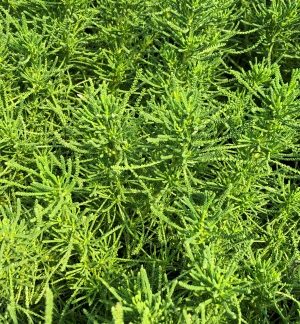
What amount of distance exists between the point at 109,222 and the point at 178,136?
45 cm

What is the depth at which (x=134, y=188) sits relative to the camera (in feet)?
5.81

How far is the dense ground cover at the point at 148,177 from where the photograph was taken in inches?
56.0

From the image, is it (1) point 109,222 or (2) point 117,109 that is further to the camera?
(1) point 109,222

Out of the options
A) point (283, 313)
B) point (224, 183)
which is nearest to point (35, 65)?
point (224, 183)

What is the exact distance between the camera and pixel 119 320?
41.2 inches

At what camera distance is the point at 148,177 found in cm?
160

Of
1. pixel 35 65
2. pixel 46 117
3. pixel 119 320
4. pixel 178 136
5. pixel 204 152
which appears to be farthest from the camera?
pixel 46 117

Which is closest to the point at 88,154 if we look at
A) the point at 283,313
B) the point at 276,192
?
the point at 276,192

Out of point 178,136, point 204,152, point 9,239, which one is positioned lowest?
point 9,239

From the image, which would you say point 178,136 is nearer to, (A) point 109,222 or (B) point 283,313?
(A) point 109,222

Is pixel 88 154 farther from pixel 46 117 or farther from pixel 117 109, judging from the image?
pixel 46 117

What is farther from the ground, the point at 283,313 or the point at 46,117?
the point at 46,117

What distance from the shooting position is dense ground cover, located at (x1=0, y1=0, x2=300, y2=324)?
4.66 ft

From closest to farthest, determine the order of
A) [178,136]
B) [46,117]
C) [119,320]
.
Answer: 1. [119,320]
2. [178,136]
3. [46,117]
